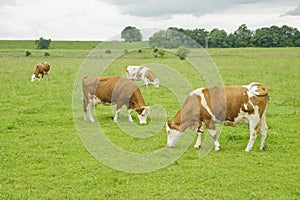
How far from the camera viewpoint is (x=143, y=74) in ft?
101

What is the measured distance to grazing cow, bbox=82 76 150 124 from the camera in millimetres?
16219

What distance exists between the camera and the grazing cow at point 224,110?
11.6 meters

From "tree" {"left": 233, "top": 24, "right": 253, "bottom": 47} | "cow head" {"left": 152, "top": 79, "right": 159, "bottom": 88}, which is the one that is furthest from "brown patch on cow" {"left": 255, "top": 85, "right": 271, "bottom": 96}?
"tree" {"left": 233, "top": 24, "right": 253, "bottom": 47}

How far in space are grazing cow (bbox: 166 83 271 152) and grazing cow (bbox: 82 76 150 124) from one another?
3807 millimetres

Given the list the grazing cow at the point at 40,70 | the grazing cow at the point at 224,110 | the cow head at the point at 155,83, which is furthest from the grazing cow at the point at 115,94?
the grazing cow at the point at 40,70

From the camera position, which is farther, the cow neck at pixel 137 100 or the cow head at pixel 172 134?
the cow neck at pixel 137 100

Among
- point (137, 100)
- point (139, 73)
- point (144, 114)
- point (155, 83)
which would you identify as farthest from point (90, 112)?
point (139, 73)

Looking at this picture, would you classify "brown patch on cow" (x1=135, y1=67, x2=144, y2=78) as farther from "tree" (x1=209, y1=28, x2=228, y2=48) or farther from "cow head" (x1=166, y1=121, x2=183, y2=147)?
"tree" (x1=209, y1=28, x2=228, y2=48)

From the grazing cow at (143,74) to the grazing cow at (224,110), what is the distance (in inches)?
674

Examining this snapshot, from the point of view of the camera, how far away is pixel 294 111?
18.2 m

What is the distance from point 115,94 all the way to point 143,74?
14709 millimetres

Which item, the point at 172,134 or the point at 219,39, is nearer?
the point at 172,134

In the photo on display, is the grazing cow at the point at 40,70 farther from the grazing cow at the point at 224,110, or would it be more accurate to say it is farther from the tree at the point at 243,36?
the tree at the point at 243,36

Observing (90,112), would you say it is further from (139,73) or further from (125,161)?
(139,73)
